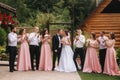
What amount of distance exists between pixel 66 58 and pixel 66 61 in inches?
5.6

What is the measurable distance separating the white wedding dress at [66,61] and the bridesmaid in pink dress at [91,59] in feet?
2.03

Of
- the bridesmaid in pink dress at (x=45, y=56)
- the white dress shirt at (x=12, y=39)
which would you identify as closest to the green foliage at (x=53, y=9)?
the bridesmaid in pink dress at (x=45, y=56)

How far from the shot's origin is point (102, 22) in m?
31.7

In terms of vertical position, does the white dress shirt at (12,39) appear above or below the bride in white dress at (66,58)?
above

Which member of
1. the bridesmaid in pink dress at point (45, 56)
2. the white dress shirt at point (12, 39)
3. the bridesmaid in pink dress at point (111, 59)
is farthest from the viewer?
the bridesmaid in pink dress at point (45, 56)

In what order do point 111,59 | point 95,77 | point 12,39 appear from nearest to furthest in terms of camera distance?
point 95,77, point 111,59, point 12,39

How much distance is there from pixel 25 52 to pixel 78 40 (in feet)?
8.07

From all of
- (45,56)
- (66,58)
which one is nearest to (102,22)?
(66,58)

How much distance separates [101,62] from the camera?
783 inches

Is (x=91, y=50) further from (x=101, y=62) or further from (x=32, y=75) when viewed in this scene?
(x=32, y=75)

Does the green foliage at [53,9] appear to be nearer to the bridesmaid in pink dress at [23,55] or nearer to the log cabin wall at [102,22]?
the log cabin wall at [102,22]

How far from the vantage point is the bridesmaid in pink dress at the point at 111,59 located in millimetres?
19125

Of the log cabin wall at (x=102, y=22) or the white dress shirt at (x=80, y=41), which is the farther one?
the log cabin wall at (x=102, y=22)

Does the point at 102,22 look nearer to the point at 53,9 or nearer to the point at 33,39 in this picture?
the point at 33,39
